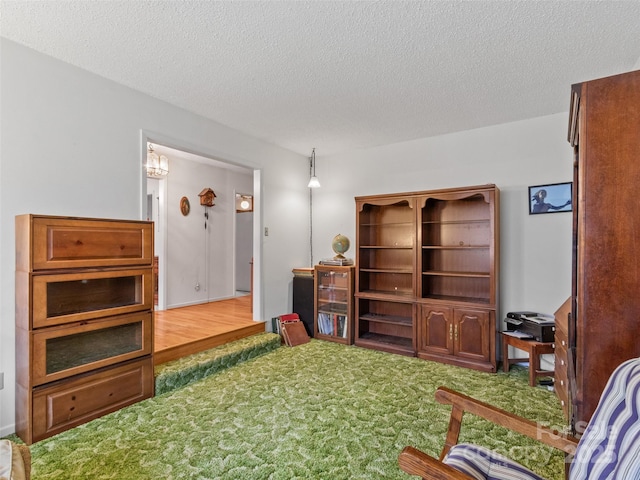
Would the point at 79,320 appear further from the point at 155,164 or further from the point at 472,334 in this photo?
the point at 472,334

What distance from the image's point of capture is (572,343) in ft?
5.53

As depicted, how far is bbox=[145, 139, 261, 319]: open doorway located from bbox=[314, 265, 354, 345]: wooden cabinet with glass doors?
851 millimetres

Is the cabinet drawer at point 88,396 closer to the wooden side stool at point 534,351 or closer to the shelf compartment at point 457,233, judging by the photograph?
the shelf compartment at point 457,233

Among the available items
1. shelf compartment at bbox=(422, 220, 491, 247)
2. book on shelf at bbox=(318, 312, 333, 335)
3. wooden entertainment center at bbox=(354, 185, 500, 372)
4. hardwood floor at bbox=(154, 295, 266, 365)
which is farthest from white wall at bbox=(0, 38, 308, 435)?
shelf compartment at bbox=(422, 220, 491, 247)

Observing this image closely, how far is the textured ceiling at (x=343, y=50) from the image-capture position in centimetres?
189

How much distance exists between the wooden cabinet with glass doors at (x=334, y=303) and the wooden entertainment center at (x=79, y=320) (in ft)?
7.37

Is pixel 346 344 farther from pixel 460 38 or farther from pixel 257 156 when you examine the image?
pixel 460 38

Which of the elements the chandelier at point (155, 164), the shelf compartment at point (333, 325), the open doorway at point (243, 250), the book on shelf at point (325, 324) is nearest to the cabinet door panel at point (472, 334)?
the shelf compartment at point (333, 325)

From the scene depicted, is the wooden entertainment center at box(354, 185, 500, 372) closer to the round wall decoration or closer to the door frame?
the door frame

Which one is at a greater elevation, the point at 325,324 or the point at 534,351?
the point at 534,351

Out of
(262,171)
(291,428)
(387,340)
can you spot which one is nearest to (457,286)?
(387,340)

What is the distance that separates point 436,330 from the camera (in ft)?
11.9

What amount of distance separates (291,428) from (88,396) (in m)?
1.47

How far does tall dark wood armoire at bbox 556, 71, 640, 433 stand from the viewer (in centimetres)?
126
